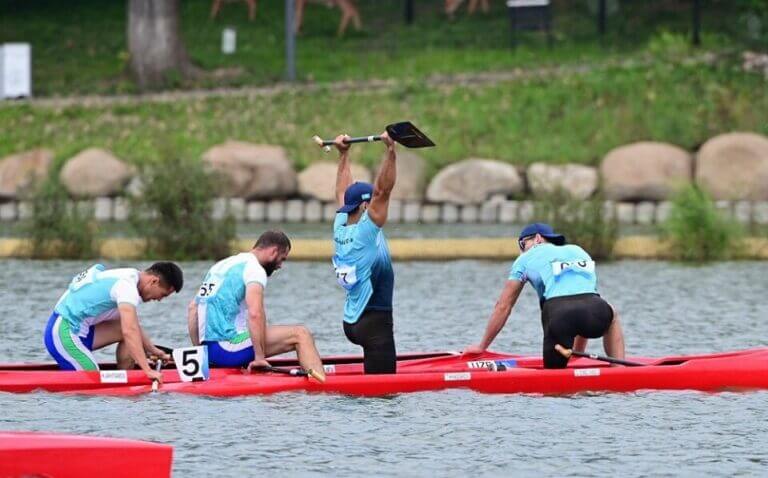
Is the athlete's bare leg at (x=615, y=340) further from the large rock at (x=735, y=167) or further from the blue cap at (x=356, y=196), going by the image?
the large rock at (x=735, y=167)

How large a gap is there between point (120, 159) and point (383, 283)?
18.2 meters

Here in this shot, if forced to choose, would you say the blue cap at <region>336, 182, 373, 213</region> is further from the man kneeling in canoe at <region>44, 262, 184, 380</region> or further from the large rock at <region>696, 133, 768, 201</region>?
the large rock at <region>696, 133, 768, 201</region>

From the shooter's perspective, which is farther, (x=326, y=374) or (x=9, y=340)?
(x=9, y=340)

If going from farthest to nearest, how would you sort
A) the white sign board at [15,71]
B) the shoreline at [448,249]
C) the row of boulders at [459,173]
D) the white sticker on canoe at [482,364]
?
the white sign board at [15,71] < the row of boulders at [459,173] < the shoreline at [448,249] < the white sticker on canoe at [482,364]

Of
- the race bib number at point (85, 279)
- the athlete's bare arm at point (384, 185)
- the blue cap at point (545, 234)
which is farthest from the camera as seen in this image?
the blue cap at point (545, 234)

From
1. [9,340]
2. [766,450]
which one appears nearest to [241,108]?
[9,340]

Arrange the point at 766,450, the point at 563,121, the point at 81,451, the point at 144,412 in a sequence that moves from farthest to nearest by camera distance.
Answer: the point at 563,121
the point at 144,412
the point at 766,450
the point at 81,451

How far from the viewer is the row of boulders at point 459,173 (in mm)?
31609

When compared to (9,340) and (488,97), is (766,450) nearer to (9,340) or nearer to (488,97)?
(9,340)

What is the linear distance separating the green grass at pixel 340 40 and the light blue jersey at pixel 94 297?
2196 cm

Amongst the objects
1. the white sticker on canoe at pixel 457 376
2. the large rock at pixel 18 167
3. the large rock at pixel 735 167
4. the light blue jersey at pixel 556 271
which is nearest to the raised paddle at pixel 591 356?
the light blue jersey at pixel 556 271

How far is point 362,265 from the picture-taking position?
50.6 ft

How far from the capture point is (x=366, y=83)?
37.1 m

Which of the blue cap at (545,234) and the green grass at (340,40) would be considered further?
the green grass at (340,40)
